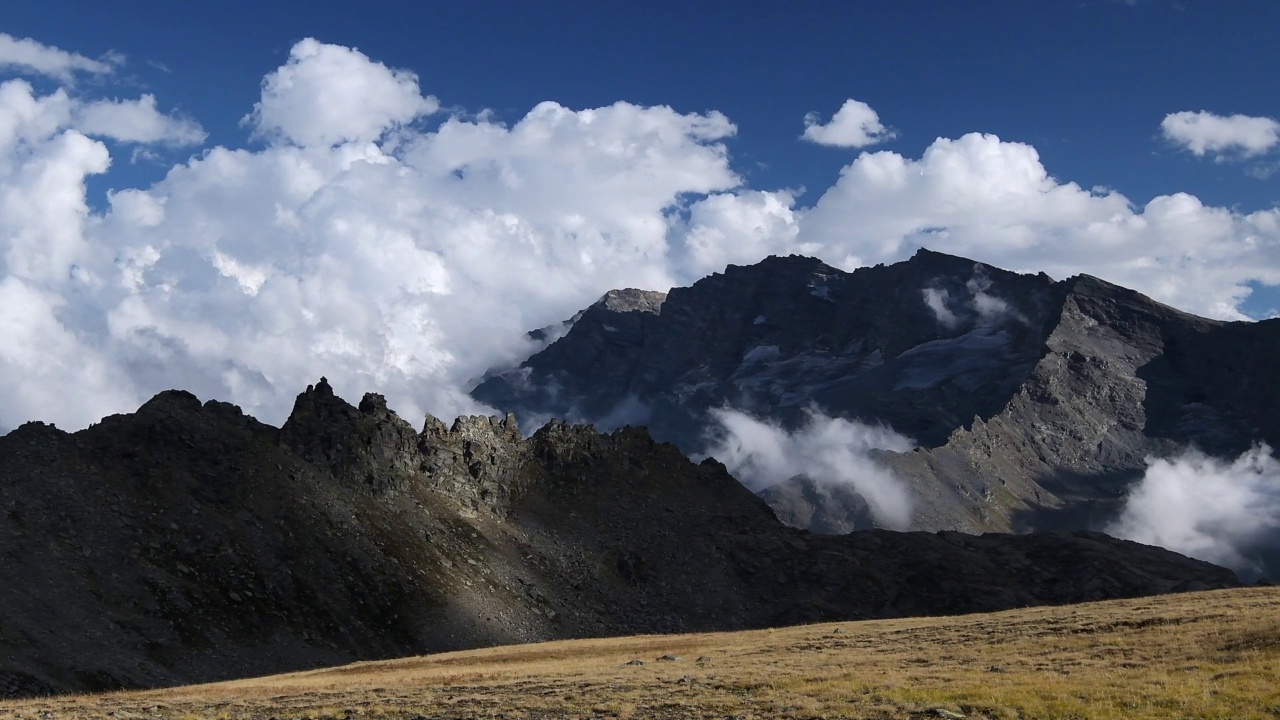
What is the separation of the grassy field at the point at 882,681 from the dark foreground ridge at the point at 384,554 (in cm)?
3417

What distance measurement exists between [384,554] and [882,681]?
9471cm

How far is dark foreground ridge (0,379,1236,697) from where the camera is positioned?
99.1 m

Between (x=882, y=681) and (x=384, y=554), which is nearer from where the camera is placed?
(x=882, y=681)

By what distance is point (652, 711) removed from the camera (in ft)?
137

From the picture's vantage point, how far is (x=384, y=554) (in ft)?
431

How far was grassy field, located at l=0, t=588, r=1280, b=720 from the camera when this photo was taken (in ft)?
131

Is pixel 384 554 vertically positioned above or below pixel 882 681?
above

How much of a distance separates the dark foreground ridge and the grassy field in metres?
34.2

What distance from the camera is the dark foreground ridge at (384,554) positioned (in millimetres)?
99062

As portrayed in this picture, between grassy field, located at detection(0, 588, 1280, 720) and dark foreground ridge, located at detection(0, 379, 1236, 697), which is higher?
dark foreground ridge, located at detection(0, 379, 1236, 697)

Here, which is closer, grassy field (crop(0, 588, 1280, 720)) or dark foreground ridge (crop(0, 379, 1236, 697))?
grassy field (crop(0, 588, 1280, 720))

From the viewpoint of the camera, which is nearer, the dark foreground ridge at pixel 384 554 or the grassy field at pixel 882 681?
the grassy field at pixel 882 681

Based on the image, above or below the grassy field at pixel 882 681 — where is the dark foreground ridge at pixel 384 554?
above

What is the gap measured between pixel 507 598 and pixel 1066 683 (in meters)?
97.8
